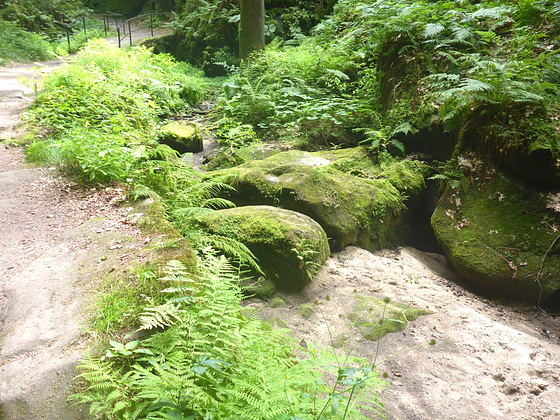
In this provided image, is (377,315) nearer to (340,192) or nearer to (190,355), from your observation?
(340,192)

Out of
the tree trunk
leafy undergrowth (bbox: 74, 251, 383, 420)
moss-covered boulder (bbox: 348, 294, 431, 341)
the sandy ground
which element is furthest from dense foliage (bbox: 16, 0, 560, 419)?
moss-covered boulder (bbox: 348, 294, 431, 341)

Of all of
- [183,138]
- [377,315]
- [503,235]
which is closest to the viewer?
[377,315]

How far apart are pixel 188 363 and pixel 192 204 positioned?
107 inches

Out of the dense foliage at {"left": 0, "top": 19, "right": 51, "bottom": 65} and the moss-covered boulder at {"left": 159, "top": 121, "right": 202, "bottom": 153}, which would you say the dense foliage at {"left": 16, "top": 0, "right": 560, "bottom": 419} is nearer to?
the moss-covered boulder at {"left": 159, "top": 121, "right": 202, "bottom": 153}

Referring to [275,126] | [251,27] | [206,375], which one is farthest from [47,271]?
[251,27]

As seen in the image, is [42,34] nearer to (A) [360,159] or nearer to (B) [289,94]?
(B) [289,94]

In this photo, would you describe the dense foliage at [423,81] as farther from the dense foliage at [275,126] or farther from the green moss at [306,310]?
the green moss at [306,310]

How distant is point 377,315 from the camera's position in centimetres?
381

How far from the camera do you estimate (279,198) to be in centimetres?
516

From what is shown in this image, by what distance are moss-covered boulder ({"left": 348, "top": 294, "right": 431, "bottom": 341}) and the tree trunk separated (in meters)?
9.39

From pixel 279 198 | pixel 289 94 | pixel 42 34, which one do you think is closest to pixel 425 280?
pixel 279 198

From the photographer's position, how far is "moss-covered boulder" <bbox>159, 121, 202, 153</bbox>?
7.95 meters

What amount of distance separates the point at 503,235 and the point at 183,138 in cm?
630

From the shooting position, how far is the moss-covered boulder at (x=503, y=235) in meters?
4.37
